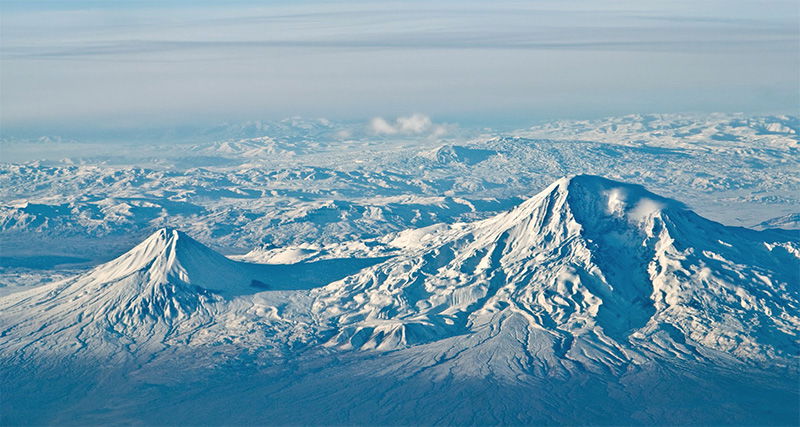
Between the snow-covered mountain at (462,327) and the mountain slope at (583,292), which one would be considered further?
the mountain slope at (583,292)

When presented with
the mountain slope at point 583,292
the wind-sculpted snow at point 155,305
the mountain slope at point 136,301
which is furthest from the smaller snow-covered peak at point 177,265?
the mountain slope at point 583,292

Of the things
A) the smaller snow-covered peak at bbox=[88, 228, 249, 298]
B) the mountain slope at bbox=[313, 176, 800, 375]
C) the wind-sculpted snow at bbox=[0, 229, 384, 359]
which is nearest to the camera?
the mountain slope at bbox=[313, 176, 800, 375]

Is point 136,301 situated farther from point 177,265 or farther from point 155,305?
point 177,265

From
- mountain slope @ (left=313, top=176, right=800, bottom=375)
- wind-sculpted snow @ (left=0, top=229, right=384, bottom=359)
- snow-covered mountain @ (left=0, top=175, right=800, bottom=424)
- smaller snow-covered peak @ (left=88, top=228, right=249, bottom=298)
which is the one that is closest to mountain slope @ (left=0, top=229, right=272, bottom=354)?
smaller snow-covered peak @ (left=88, top=228, right=249, bottom=298)

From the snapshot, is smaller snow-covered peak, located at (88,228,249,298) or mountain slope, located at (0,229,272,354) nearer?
mountain slope, located at (0,229,272,354)

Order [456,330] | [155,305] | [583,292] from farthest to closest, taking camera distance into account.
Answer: [155,305]
[583,292]
[456,330]

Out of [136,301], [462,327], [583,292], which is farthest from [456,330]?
[136,301]

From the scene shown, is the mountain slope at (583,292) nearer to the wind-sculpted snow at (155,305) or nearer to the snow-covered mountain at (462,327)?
the snow-covered mountain at (462,327)

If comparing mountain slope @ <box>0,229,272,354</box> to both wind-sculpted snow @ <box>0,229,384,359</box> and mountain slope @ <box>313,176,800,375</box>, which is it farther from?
mountain slope @ <box>313,176,800,375</box>

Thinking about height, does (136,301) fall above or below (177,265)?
below
